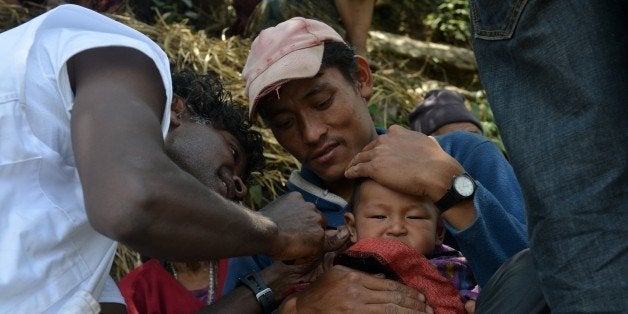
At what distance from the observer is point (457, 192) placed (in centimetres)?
261

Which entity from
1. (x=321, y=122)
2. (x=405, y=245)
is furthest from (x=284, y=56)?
(x=405, y=245)

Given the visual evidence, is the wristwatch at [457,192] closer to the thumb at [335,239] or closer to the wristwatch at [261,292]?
the thumb at [335,239]

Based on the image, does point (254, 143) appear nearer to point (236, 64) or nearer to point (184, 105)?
point (184, 105)

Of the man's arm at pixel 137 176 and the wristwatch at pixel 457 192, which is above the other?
the man's arm at pixel 137 176

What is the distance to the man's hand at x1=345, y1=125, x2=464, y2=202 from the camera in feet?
8.70

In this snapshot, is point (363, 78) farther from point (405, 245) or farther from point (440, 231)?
point (405, 245)

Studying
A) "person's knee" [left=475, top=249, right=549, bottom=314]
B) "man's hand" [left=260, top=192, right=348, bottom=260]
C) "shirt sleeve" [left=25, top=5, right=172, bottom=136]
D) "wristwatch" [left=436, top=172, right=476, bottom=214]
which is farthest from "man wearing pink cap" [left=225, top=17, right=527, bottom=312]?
"shirt sleeve" [left=25, top=5, right=172, bottom=136]

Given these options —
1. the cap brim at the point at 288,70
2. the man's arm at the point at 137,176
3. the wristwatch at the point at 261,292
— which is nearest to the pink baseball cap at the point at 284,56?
the cap brim at the point at 288,70

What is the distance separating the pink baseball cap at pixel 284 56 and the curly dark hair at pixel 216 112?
0.28 ft

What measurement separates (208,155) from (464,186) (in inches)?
34.1

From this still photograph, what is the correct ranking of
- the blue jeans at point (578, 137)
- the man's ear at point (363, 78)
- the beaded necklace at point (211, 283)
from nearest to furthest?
the blue jeans at point (578, 137), the beaded necklace at point (211, 283), the man's ear at point (363, 78)

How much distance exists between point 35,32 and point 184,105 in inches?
38.5

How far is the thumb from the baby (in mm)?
48

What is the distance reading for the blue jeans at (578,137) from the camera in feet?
5.42
